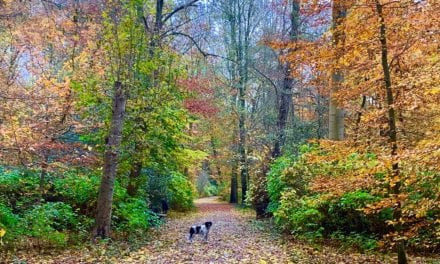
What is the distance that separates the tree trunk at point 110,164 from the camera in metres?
8.56

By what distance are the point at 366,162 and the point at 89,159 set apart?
6.34 m

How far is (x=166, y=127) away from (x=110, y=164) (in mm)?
2184

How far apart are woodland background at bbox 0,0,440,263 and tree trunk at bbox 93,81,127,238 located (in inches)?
1.2

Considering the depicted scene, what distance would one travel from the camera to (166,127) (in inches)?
409

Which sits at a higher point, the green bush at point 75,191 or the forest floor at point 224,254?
the green bush at point 75,191

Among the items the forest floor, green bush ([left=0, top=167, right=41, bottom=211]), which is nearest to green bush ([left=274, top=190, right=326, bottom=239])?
the forest floor

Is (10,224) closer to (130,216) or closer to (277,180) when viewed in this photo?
(130,216)

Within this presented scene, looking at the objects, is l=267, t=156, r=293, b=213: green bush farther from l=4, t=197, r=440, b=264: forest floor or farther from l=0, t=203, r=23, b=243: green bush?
l=0, t=203, r=23, b=243: green bush

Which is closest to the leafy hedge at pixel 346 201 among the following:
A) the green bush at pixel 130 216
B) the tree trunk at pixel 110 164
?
the green bush at pixel 130 216

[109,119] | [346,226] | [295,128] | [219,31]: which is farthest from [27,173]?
[219,31]

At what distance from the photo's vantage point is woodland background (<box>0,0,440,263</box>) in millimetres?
5664

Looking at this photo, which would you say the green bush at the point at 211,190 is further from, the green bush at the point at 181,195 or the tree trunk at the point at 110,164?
the tree trunk at the point at 110,164

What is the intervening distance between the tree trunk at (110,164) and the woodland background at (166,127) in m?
0.03

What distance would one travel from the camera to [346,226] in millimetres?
8539
